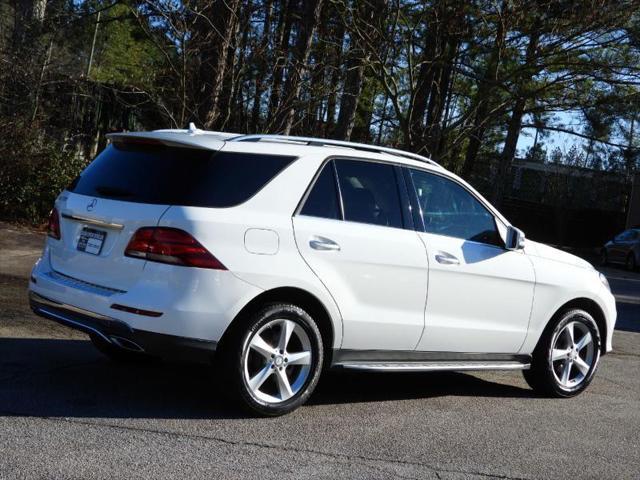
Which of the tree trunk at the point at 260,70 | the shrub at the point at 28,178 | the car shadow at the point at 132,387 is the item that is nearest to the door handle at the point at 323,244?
the car shadow at the point at 132,387

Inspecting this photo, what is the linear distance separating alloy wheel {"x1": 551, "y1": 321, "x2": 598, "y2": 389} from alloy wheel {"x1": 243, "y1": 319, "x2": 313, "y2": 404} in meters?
2.48

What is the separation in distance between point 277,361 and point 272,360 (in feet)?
0.13

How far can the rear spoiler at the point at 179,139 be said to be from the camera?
5574 millimetres

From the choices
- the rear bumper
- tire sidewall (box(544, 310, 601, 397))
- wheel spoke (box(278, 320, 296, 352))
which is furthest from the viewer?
tire sidewall (box(544, 310, 601, 397))

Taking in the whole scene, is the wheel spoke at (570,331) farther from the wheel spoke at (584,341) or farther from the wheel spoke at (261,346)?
the wheel spoke at (261,346)

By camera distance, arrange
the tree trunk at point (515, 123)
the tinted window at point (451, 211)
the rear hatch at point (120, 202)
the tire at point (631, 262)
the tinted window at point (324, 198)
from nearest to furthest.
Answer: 1. the rear hatch at point (120, 202)
2. the tinted window at point (324, 198)
3. the tinted window at point (451, 211)
4. the tree trunk at point (515, 123)
5. the tire at point (631, 262)

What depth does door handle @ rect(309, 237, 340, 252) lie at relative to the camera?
5.63 m

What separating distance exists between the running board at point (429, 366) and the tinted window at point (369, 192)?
37.9 inches

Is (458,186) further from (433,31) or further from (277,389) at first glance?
(433,31)

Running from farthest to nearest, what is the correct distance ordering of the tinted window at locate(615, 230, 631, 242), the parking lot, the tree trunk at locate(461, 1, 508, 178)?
1. the tinted window at locate(615, 230, 631, 242)
2. the tree trunk at locate(461, 1, 508, 178)
3. the parking lot

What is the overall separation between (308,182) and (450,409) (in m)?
2.03

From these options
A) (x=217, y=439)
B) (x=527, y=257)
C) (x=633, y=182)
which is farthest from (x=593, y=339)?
(x=633, y=182)

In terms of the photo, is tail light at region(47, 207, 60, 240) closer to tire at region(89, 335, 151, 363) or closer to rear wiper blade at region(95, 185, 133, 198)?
Result: rear wiper blade at region(95, 185, 133, 198)

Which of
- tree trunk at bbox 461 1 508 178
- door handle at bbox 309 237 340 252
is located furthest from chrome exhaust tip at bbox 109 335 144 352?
tree trunk at bbox 461 1 508 178
